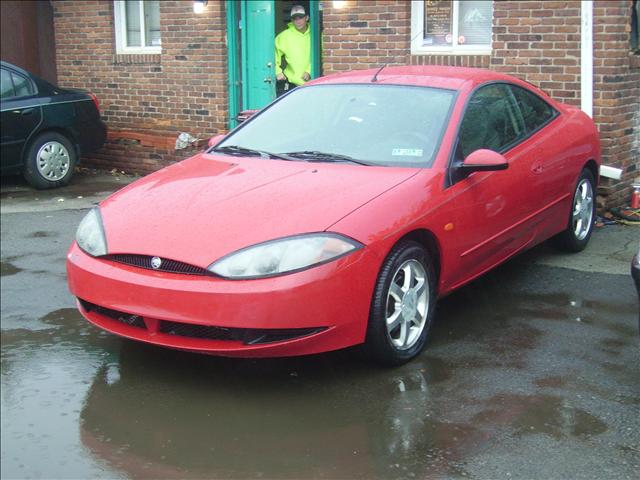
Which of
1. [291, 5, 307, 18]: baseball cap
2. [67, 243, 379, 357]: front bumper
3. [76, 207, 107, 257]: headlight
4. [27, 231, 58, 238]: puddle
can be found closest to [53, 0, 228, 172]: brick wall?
[291, 5, 307, 18]: baseball cap

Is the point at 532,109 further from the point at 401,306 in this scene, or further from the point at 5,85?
the point at 5,85

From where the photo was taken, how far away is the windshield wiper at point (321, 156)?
537 centimetres

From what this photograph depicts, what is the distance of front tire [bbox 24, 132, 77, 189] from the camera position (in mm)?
10992

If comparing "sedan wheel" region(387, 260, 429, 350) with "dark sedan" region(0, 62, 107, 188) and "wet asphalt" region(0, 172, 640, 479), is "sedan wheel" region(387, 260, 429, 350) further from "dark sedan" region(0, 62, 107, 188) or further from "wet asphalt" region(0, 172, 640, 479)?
"dark sedan" region(0, 62, 107, 188)

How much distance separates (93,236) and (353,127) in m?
1.73

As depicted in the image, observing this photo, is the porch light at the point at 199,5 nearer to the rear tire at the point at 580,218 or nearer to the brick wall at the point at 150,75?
the brick wall at the point at 150,75

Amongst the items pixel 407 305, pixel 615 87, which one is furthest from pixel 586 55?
pixel 407 305

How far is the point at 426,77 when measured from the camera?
598 cm

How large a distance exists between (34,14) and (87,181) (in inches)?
165

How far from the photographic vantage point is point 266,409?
436 centimetres

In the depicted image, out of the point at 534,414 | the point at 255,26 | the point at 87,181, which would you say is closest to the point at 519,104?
the point at 534,414

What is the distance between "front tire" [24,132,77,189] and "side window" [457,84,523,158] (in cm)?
657

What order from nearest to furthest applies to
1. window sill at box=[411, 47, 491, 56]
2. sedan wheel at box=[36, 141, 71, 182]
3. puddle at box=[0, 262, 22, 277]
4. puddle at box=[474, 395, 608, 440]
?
puddle at box=[474, 395, 608, 440] → puddle at box=[0, 262, 22, 277] → window sill at box=[411, 47, 491, 56] → sedan wheel at box=[36, 141, 71, 182]

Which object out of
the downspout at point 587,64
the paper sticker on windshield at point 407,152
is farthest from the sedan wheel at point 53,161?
the paper sticker on windshield at point 407,152
